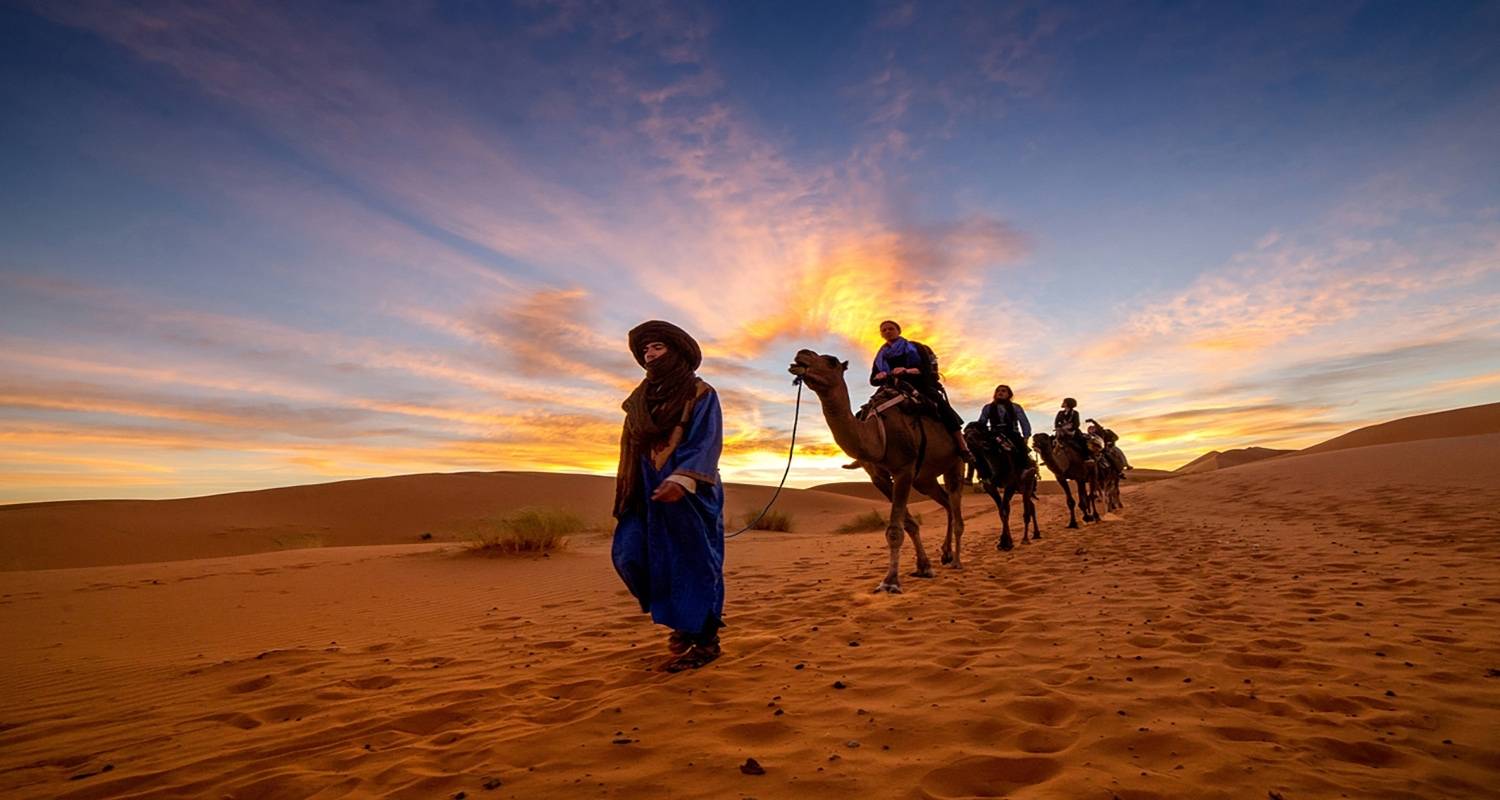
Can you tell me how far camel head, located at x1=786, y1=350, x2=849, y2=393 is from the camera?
20.2 feet

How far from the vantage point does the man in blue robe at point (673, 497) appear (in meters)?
4.27

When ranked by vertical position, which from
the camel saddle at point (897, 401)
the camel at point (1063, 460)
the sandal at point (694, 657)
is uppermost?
the camel saddle at point (897, 401)

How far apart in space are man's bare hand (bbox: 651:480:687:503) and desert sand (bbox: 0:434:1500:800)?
1.12m

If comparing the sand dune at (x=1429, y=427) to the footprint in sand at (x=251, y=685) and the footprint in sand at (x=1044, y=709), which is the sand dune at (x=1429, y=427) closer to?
the footprint in sand at (x=1044, y=709)

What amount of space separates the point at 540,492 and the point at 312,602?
103ft

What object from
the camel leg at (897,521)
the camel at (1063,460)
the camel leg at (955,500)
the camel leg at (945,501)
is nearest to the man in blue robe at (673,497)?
the camel leg at (897,521)

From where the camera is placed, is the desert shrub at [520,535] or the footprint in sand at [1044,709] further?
the desert shrub at [520,535]

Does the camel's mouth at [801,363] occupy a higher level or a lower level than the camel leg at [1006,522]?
higher

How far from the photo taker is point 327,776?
2.76 meters

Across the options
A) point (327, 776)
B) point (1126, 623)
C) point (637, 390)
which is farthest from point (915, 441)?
point (327, 776)

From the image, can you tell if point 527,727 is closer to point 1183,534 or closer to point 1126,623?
point 1126,623

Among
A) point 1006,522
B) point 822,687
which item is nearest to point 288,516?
point 1006,522

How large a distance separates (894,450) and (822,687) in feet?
13.2

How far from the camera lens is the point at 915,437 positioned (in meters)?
7.67
